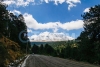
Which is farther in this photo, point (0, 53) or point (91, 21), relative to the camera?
point (91, 21)

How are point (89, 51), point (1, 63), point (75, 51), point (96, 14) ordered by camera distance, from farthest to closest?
1. point (75, 51)
2. point (96, 14)
3. point (89, 51)
4. point (1, 63)

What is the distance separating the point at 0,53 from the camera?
22.8m

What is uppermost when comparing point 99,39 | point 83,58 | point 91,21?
point 91,21

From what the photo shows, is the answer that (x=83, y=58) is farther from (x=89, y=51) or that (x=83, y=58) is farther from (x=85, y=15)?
(x=85, y=15)

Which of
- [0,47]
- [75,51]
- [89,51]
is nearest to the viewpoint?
[0,47]

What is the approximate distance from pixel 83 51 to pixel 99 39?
4.90 m

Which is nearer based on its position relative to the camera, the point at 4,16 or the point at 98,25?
the point at 4,16

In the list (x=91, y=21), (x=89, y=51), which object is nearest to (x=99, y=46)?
(x=89, y=51)

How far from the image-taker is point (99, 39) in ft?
199

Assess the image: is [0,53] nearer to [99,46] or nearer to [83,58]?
[99,46]

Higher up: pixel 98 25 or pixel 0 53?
pixel 98 25

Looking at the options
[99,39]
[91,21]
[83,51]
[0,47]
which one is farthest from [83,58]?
[0,47]

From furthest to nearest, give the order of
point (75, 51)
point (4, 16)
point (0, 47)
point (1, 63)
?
point (75, 51), point (4, 16), point (0, 47), point (1, 63)

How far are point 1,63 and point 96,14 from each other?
151 ft
